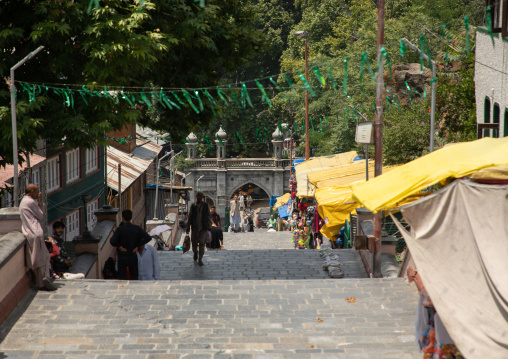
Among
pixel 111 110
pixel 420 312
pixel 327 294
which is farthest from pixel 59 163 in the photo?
pixel 420 312

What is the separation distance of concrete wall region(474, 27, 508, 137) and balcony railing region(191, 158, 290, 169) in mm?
38478

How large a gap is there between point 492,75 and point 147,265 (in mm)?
10787

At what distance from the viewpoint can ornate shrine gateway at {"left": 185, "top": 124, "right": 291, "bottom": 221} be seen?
191 ft

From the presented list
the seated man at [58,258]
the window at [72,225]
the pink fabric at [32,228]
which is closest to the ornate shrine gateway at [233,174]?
the window at [72,225]

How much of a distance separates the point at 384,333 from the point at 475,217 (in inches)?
117

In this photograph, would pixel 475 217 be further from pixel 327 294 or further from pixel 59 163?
pixel 59 163

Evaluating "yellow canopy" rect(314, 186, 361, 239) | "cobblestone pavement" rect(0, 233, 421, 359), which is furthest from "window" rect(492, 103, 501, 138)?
"cobblestone pavement" rect(0, 233, 421, 359)

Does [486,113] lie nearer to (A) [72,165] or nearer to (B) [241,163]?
(A) [72,165]

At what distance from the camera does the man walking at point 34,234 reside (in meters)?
10.1

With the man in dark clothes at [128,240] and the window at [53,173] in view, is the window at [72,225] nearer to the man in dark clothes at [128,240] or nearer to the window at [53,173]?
the window at [53,173]

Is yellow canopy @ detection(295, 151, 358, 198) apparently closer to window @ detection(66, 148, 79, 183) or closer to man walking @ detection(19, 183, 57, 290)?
window @ detection(66, 148, 79, 183)

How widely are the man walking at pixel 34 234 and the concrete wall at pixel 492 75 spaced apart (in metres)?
10.2

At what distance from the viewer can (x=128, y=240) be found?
11.7m

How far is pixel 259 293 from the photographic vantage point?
422 inches
